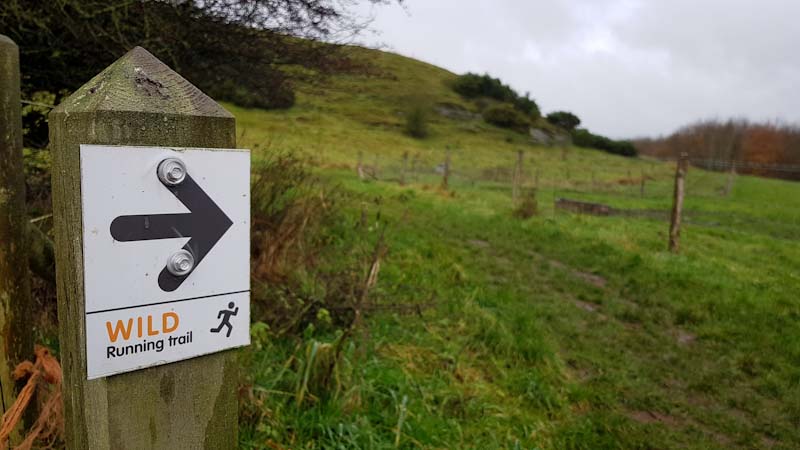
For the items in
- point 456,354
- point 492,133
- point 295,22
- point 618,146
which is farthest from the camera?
point 618,146

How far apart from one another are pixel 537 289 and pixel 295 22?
13.7 ft

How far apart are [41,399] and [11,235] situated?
25.3 inches

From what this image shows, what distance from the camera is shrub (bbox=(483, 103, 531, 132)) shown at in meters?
52.6

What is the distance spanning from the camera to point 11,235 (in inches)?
68.9

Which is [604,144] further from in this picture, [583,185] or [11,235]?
[11,235]

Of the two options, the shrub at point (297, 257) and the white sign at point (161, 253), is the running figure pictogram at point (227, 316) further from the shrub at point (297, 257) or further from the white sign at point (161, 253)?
the shrub at point (297, 257)

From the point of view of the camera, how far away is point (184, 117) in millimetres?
1174

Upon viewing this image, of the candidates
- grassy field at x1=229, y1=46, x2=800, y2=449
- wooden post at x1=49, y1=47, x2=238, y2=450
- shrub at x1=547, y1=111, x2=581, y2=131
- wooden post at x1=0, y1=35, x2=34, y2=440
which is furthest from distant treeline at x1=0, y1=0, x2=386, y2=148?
shrub at x1=547, y1=111, x2=581, y2=131

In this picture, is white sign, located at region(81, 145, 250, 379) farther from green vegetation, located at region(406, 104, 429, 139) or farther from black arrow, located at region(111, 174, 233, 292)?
green vegetation, located at region(406, 104, 429, 139)

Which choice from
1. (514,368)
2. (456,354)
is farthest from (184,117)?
(514,368)

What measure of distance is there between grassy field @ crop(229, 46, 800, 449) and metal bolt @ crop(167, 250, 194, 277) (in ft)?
4.12

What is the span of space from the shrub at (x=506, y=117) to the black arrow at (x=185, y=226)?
172ft

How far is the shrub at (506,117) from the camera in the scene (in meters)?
52.6

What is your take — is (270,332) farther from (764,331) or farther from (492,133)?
(492,133)
